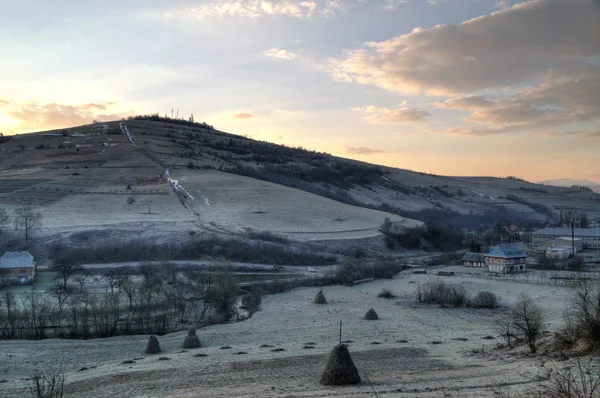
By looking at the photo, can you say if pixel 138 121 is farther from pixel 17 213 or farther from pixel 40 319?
pixel 40 319

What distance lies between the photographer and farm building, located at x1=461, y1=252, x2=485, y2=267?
254 feet

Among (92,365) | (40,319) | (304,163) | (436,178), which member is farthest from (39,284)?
(436,178)

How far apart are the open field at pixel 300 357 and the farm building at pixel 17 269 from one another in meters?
19.1

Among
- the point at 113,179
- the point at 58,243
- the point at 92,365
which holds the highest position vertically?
the point at 113,179

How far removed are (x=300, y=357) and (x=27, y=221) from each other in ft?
189

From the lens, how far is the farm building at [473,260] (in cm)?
7756

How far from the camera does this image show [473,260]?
78.6 meters

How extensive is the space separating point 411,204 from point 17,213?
322 feet

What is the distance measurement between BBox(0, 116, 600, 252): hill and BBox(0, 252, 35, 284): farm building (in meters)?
17.0

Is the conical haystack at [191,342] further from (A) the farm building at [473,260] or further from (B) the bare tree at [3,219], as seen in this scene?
(A) the farm building at [473,260]

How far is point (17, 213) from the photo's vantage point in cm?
7662

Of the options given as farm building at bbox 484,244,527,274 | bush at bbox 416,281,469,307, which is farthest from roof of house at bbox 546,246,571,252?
bush at bbox 416,281,469,307

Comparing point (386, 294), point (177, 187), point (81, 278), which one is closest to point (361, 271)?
point (386, 294)

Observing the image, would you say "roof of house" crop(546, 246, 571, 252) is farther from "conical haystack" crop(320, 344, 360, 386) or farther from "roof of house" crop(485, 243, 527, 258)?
"conical haystack" crop(320, 344, 360, 386)
